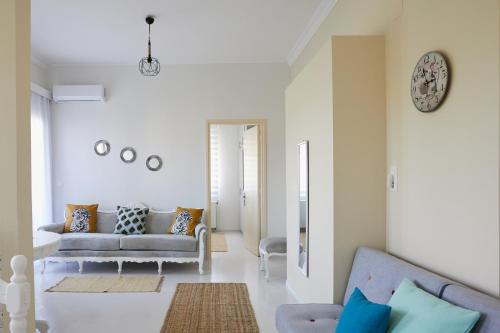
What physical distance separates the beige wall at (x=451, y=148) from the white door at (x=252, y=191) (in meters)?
3.64

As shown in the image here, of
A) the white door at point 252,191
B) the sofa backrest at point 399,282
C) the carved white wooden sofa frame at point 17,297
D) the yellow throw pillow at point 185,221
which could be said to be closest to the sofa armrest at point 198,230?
the yellow throw pillow at point 185,221

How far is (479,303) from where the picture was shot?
152 cm

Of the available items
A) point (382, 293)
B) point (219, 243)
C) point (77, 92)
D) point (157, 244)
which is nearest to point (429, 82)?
point (382, 293)

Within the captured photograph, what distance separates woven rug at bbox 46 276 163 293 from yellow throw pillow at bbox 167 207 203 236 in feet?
2.43

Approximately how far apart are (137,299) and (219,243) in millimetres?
3168

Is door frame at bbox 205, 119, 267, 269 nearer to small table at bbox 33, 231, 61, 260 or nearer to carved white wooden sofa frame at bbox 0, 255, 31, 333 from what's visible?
small table at bbox 33, 231, 61, 260

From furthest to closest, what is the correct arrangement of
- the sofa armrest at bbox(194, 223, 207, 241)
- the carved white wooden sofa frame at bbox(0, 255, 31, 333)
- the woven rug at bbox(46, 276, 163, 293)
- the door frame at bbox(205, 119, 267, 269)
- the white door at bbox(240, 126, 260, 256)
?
the white door at bbox(240, 126, 260, 256), the door frame at bbox(205, 119, 267, 269), the sofa armrest at bbox(194, 223, 207, 241), the woven rug at bbox(46, 276, 163, 293), the carved white wooden sofa frame at bbox(0, 255, 31, 333)

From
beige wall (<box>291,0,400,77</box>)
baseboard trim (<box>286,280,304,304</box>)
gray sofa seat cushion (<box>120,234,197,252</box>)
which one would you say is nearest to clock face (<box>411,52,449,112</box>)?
beige wall (<box>291,0,400,77</box>)

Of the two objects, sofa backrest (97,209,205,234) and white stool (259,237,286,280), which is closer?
white stool (259,237,286,280)

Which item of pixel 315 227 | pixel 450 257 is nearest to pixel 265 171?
pixel 315 227

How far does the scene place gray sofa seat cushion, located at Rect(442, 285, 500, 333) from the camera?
1.43 m

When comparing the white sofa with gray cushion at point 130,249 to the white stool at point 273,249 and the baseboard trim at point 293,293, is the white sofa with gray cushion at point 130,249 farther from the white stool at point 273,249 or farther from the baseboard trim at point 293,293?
the baseboard trim at point 293,293

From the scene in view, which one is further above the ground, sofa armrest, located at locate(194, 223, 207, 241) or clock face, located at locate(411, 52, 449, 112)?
clock face, located at locate(411, 52, 449, 112)

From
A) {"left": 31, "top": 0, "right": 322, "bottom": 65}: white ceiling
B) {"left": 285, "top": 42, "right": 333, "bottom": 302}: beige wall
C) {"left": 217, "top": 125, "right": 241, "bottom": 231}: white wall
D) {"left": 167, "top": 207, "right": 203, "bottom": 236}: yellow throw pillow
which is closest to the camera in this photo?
{"left": 285, "top": 42, "right": 333, "bottom": 302}: beige wall
